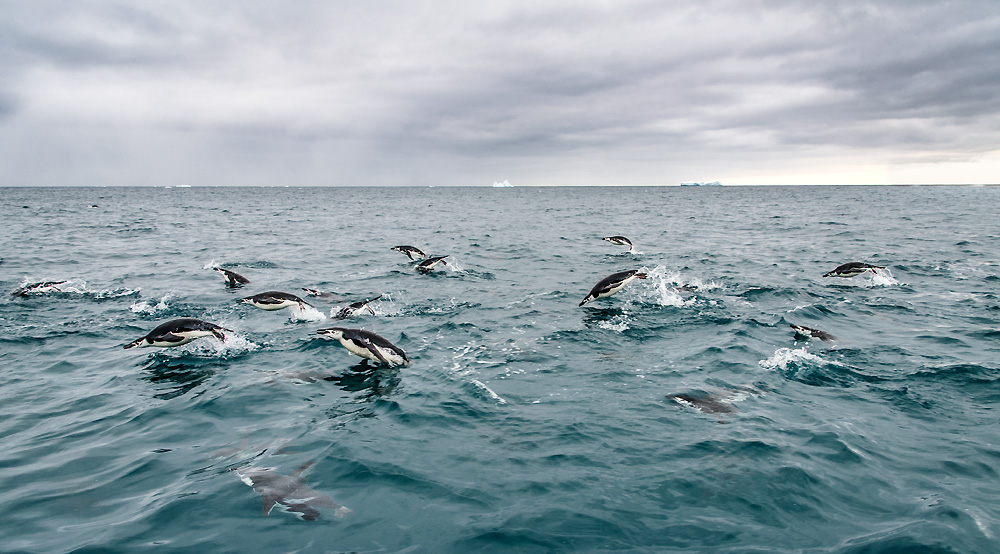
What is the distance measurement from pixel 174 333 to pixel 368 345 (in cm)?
410

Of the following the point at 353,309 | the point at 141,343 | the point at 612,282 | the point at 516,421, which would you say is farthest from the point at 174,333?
the point at 612,282

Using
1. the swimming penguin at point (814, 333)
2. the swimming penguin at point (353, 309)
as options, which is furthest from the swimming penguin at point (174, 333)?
the swimming penguin at point (814, 333)

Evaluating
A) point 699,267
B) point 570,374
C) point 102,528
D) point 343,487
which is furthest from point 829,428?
point 699,267

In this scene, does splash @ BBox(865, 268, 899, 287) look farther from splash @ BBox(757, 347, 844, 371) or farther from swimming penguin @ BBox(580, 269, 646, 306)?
splash @ BBox(757, 347, 844, 371)

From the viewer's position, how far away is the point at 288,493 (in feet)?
20.4

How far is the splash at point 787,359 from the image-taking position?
10453 millimetres

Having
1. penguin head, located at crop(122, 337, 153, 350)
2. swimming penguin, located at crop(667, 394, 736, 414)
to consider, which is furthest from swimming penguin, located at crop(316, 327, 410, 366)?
swimming penguin, located at crop(667, 394, 736, 414)

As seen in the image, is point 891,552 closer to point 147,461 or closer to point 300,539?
point 300,539

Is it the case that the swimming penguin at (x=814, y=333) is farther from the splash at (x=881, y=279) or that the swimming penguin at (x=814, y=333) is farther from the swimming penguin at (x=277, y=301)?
the swimming penguin at (x=277, y=301)

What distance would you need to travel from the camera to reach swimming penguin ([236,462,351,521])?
5.92 meters

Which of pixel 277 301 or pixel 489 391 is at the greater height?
pixel 277 301

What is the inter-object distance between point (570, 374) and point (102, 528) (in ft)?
Answer: 24.3

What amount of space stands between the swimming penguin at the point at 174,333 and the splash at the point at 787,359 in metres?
11.7

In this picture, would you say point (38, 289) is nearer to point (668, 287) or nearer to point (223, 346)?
point (223, 346)
